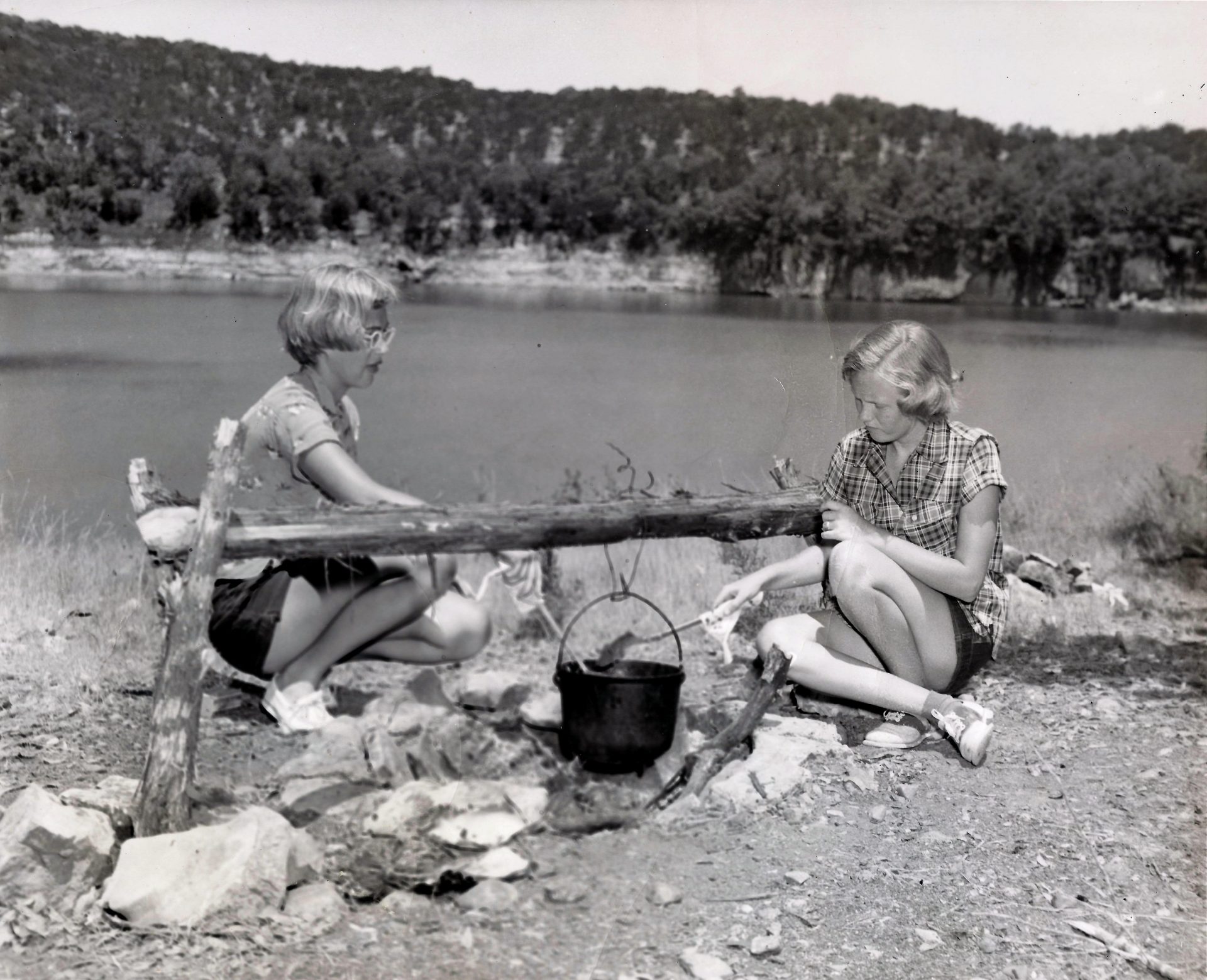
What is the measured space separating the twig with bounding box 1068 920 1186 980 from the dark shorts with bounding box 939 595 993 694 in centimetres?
108

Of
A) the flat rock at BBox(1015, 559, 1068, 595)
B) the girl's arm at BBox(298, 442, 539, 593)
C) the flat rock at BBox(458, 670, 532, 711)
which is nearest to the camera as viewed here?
the girl's arm at BBox(298, 442, 539, 593)

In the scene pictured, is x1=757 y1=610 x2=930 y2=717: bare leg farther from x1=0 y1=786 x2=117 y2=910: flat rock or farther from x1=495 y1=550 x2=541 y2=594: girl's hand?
x1=0 y1=786 x2=117 y2=910: flat rock

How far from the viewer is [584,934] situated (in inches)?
98.0

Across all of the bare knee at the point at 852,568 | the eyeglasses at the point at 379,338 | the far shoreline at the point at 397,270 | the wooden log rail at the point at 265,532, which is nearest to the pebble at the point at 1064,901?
the bare knee at the point at 852,568

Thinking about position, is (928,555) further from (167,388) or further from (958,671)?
(167,388)

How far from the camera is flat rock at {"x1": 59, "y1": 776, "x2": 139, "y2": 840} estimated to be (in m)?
2.70

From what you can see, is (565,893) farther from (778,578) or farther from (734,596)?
(778,578)

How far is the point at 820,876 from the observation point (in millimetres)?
2793

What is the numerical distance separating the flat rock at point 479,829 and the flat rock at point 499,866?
44mm

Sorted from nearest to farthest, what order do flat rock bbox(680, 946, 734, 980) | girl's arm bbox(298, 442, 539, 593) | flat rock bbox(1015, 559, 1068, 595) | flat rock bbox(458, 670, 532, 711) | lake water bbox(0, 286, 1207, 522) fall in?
flat rock bbox(680, 946, 734, 980) → girl's arm bbox(298, 442, 539, 593) → flat rock bbox(458, 670, 532, 711) → flat rock bbox(1015, 559, 1068, 595) → lake water bbox(0, 286, 1207, 522)

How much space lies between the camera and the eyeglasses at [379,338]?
343 cm

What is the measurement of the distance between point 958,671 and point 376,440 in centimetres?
2455

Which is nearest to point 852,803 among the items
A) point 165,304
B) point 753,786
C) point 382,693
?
point 753,786

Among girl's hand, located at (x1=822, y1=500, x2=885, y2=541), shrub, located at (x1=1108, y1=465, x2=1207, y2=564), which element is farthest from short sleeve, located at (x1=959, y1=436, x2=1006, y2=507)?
shrub, located at (x1=1108, y1=465, x2=1207, y2=564)
